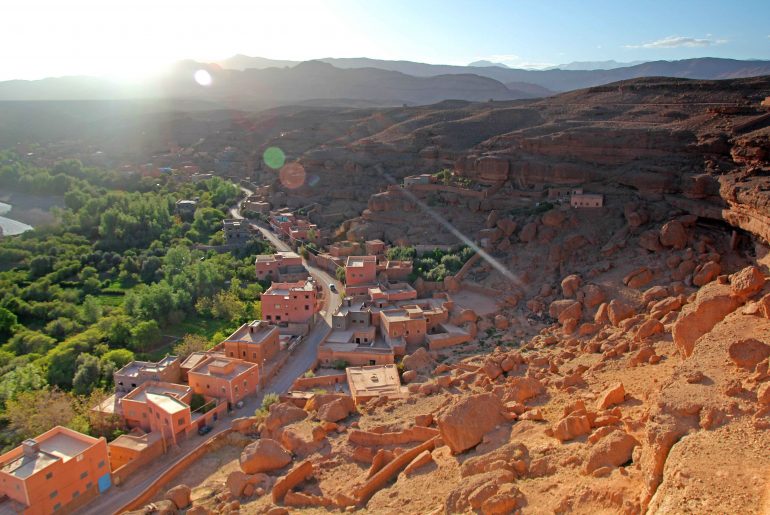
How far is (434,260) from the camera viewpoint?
97.8 feet

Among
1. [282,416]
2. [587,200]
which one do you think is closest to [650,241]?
[587,200]

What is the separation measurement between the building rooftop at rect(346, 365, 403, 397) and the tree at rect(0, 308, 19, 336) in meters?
18.1

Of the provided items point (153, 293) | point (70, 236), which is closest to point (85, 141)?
point (70, 236)

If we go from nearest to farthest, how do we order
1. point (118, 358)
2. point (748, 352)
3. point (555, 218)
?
point (748, 352), point (118, 358), point (555, 218)

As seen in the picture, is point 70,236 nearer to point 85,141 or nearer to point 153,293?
point 153,293

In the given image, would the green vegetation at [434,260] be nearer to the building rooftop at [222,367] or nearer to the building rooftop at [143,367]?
the building rooftop at [222,367]

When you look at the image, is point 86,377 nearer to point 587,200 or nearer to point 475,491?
point 475,491

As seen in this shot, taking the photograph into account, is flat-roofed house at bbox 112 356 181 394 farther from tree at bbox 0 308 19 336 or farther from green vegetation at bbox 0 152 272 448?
tree at bbox 0 308 19 336

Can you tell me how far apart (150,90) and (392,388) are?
609ft

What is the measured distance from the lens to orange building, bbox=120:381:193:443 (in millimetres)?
17531

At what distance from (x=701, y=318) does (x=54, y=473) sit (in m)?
16.4

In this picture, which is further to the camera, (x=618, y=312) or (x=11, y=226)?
(x=11, y=226)

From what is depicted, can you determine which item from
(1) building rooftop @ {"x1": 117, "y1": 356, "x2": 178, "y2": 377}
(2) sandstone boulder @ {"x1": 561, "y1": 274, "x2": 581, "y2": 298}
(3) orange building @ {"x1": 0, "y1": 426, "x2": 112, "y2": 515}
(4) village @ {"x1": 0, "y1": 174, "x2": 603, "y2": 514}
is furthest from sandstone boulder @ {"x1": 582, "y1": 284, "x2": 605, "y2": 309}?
(3) orange building @ {"x1": 0, "y1": 426, "x2": 112, "y2": 515}

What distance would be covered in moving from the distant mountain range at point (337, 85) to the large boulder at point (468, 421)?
356 ft
